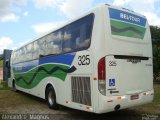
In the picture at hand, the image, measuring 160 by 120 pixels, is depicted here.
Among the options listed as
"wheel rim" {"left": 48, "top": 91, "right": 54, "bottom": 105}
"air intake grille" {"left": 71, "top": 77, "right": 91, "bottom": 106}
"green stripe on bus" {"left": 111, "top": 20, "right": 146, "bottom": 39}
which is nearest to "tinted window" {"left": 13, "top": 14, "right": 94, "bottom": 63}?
"green stripe on bus" {"left": 111, "top": 20, "right": 146, "bottom": 39}

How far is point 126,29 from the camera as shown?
346 inches

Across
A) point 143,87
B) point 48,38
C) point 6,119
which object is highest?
point 48,38

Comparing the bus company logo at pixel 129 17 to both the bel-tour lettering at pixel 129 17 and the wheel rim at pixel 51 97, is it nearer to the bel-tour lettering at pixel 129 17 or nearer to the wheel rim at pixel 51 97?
the bel-tour lettering at pixel 129 17

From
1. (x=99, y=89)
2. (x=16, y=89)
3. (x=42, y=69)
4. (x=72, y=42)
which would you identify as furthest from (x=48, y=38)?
(x=16, y=89)

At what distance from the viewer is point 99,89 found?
7.83 meters

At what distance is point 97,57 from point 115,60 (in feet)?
2.18

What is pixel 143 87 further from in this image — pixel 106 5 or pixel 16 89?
pixel 16 89

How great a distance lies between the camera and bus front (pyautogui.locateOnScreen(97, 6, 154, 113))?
7.91 m

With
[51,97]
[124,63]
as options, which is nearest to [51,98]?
[51,97]

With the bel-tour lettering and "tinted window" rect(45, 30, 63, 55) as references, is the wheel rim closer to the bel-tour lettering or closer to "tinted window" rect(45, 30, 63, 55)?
Result: "tinted window" rect(45, 30, 63, 55)

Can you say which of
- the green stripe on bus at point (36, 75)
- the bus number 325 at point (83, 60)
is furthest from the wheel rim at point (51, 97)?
the bus number 325 at point (83, 60)

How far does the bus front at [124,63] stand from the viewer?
312 inches

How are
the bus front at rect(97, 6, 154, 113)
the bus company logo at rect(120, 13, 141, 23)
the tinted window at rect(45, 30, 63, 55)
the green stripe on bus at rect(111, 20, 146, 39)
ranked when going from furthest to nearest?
1. the tinted window at rect(45, 30, 63, 55)
2. the bus company logo at rect(120, 13, 141, 23)
3. the green stripe on bus at rect(111, 20, 146, 39)
4. the bus front at rect(97, 6, 154, 113)

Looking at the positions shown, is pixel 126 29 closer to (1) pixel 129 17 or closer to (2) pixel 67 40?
(1) pixel 129 17
